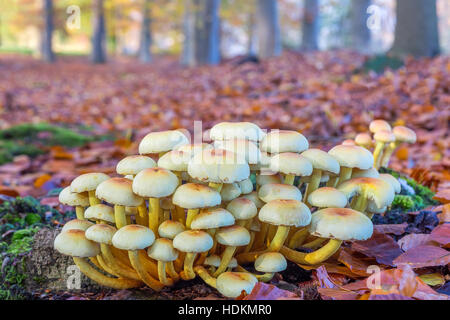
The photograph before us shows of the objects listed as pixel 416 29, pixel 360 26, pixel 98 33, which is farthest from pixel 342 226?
pixel 98 33

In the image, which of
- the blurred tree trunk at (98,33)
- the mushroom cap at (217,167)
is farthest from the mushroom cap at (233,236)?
the blurred tree trunk at (98,33)

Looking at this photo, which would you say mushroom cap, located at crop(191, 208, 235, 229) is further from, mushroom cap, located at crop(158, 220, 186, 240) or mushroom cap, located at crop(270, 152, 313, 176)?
mushroom cap, located at crop(270, 152, 313, 176)

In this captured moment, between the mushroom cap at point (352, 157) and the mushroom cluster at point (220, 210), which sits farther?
the mushroom cap at point (352, 157)

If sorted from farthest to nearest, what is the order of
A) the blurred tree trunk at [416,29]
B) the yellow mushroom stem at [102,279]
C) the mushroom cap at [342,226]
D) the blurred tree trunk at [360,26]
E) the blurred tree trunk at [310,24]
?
the blurred tree trunk at [310,24]
the blurred tree trunk at [360,26]
the blurred tree trunk at [416,29]
the yellow mushroom stem at [102,279]
the mushroom cap at [342,226]

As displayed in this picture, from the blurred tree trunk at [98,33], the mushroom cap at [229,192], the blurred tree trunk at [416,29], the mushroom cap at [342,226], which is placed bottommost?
the mushroom cap at [342,226]

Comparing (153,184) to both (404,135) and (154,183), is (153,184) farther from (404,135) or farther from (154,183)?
(404,135)

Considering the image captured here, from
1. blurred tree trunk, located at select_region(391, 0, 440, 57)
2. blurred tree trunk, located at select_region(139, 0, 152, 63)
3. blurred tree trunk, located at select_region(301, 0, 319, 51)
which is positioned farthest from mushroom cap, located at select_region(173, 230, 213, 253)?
blurred tree trunk, located at select_region(139, 0, 152, 63)

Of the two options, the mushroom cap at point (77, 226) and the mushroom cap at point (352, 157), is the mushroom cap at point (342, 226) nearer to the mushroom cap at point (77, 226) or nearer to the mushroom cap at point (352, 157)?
the mushroom cap at point (352, 157)
